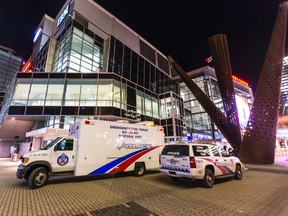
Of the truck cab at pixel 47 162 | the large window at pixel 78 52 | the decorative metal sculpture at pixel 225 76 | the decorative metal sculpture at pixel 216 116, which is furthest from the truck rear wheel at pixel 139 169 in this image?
the large window at pixel 78 52

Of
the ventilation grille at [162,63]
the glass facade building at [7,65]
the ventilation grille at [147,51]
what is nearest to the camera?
the ventilation grille at [147,51]

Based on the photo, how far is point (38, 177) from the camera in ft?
24.0

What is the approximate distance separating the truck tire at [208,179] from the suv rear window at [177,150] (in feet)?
4.08

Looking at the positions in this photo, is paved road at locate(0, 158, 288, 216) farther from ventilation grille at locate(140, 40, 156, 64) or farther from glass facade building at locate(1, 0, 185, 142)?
ventilation grille at locate(140, 40, 156, 64)

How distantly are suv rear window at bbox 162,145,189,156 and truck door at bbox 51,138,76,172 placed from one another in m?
4.71

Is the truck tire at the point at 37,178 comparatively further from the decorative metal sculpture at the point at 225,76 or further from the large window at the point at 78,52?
the decorative metal sculpture at the point at 225,76

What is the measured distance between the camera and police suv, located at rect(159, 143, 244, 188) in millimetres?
6973

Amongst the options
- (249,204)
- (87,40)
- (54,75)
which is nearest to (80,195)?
(249,204)

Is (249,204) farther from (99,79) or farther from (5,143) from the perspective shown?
(5,143)

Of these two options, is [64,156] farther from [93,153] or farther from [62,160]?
[93,153]

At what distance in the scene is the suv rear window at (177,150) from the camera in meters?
7.37

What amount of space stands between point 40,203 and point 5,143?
27739 mm

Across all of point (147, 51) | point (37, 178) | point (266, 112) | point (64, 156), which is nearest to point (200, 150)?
point (64, 156)

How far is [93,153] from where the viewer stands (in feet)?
28.9
